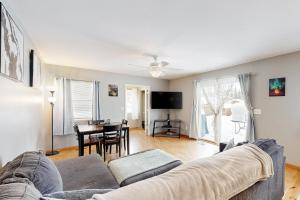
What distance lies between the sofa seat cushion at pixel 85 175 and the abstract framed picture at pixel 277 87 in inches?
145

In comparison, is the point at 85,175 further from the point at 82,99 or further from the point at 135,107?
the point at 135,107

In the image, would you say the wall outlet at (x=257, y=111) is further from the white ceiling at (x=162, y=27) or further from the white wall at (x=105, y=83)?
the white wall at (x=105, y=83)

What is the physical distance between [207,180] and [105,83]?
4.66 meters

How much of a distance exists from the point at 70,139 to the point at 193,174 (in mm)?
4445

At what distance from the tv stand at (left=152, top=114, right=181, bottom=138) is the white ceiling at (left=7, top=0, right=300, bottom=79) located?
11.1 feet

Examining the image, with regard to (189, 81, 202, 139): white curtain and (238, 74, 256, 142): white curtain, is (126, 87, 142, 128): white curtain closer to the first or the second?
(189, 81, 202, 139): white curtain

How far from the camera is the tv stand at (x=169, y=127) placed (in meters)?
6.16

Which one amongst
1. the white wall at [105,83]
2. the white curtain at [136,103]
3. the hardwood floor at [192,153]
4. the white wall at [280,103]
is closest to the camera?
the hardwood floor at [192,153]

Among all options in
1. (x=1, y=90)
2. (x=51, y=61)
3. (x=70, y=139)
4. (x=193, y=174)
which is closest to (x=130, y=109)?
(x=70, y=139)

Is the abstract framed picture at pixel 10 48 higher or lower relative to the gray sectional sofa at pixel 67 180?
higher

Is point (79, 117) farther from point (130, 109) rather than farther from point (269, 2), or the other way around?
point (269, 2)

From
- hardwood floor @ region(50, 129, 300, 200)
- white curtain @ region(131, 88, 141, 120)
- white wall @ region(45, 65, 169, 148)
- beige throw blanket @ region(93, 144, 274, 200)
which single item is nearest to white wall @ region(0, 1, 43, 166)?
beige throw blanket @ region(93, 144, 274, 200)

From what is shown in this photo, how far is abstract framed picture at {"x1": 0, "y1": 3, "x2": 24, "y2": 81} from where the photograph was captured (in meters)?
1.45

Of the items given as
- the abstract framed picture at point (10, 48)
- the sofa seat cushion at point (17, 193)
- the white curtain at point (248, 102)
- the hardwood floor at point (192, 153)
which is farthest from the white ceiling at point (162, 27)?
the hardwood floor at point (192, 153)
